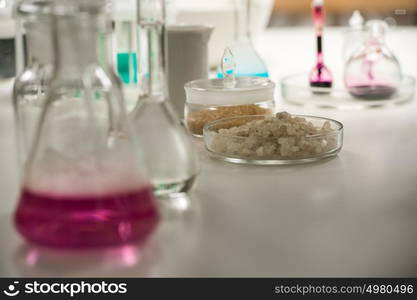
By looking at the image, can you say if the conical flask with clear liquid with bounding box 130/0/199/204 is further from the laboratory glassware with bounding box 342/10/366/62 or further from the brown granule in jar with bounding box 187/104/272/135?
the laboratory glassware with bounding box 342/10/366/62

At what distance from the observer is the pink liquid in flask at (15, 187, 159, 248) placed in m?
0.62

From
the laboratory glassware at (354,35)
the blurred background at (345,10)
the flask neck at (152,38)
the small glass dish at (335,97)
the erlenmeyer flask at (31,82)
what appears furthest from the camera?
the blurred background at (345,10)

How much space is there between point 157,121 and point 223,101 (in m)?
0.35

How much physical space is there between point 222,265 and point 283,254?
0.20 feet

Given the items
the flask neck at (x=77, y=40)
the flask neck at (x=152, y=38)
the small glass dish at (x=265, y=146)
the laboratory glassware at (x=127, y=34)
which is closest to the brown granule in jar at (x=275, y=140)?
the small glass dish at (x=265, y=146)

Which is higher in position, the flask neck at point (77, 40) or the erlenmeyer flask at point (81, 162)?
the flask neck at point (77, 40)

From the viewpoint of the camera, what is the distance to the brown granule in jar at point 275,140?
3.08ft

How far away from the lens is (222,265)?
0.63 m

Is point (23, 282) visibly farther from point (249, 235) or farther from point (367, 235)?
point (367, 235)

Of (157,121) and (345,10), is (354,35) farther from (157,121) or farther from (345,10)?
(345,10)

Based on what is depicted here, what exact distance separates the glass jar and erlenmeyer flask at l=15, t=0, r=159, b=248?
43 cm

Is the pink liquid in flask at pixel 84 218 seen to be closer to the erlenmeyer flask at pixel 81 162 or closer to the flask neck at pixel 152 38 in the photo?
the erlenmeyer flask at pixel 81 162

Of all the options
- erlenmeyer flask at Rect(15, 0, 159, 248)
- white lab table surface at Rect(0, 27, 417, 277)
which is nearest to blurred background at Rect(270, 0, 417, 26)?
white lab table surface at Rect(0, 27, 417, 277)

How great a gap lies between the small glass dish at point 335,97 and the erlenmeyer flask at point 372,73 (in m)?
0.01
